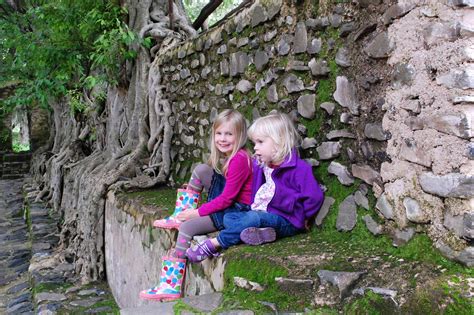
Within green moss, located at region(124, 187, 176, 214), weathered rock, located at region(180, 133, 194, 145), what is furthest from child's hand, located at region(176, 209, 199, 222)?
weathered rock, located at region(180, 133, 194, 145)

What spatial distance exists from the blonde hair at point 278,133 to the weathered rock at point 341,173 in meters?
0.24

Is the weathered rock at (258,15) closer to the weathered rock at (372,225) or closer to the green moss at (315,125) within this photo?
the green moss at (315,125)

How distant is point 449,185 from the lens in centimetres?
201

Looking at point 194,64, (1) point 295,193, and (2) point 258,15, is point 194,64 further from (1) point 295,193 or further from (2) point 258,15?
(1) point 295,193

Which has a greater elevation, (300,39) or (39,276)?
(300,39)

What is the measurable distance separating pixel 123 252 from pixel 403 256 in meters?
3.31

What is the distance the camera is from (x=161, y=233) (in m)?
3.80

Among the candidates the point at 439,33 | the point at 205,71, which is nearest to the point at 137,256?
the point at 205,71

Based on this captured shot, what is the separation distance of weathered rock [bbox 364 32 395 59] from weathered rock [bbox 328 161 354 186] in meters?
0.59

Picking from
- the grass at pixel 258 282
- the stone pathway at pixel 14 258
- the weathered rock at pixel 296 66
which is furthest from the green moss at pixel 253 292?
the stone pathway at pixel 14 258

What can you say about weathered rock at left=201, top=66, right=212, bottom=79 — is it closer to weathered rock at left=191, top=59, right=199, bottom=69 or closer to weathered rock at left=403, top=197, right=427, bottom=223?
weathered rock at left=191, top=59, right=199, bottom=69

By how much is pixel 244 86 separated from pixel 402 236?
5.99 feet

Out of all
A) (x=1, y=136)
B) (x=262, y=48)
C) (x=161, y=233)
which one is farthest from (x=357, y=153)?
(x=1, y=136)

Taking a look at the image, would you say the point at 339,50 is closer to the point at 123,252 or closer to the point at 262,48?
the point at 262,48
